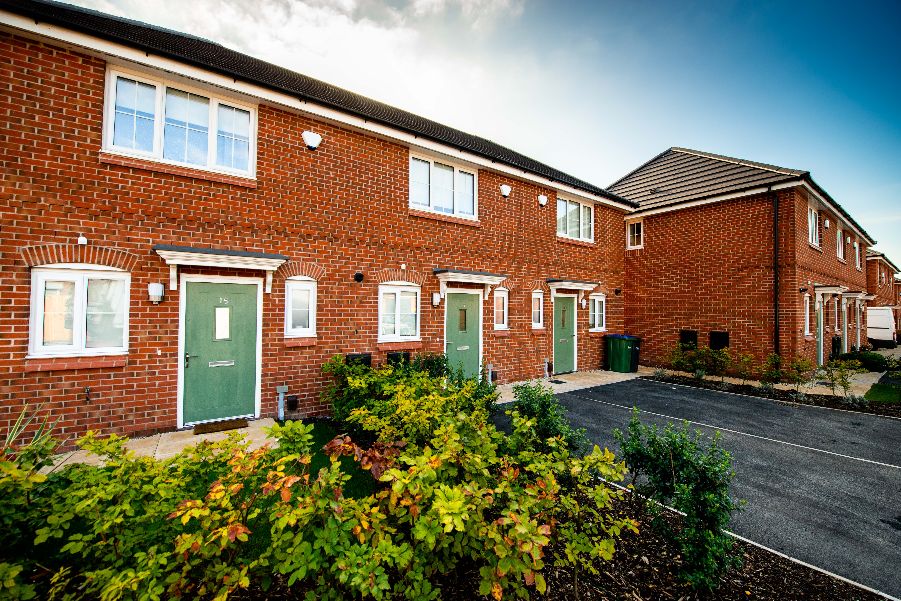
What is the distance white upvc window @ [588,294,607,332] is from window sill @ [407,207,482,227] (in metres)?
5.99

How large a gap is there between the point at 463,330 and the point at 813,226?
573 inches

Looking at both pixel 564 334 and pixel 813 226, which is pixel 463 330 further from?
pixel 813 226

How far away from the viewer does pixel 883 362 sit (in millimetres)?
15078

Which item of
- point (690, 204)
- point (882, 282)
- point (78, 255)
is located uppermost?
point (690, 204)

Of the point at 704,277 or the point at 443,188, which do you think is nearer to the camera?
the point at 443,188

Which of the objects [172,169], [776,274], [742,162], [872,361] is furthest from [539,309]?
[872,361]

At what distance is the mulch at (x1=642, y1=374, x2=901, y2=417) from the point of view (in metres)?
8.54

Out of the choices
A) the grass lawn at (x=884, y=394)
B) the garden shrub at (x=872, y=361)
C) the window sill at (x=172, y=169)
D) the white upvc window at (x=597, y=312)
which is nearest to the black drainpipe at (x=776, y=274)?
the grass lawn at (x=884, y=394)

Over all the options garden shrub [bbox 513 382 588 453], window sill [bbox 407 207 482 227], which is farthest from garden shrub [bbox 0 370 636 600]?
window sill [bbox 407 207 482 227]

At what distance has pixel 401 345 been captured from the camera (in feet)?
27.3

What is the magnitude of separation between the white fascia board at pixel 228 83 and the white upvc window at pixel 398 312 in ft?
11.6

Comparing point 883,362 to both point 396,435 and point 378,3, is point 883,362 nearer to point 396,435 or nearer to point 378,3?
point 396,435

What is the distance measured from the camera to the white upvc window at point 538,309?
11383 mm

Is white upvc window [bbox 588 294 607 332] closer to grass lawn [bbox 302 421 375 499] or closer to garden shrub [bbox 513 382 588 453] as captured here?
garden shrub [bbox 513 382 588 453]
